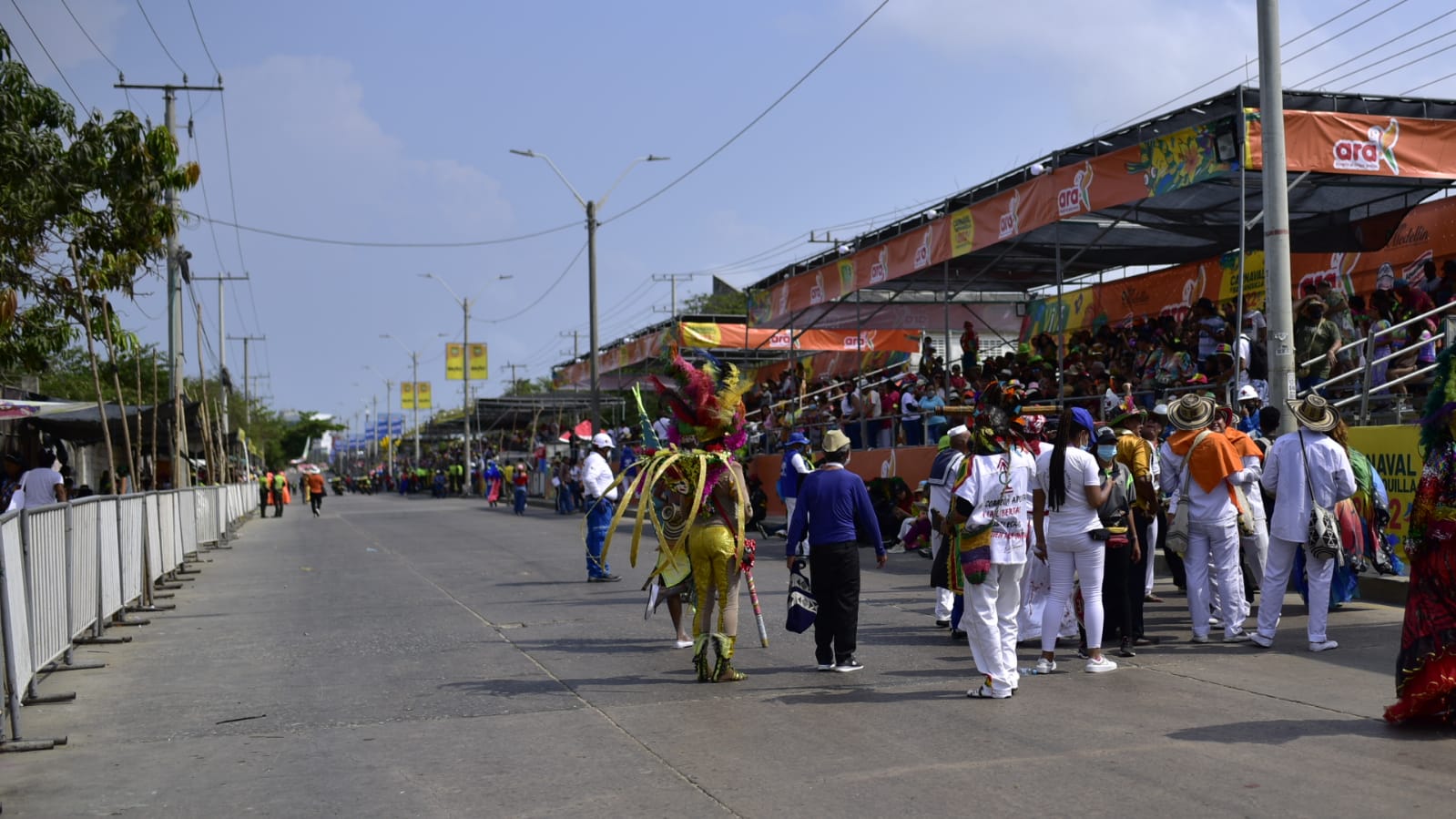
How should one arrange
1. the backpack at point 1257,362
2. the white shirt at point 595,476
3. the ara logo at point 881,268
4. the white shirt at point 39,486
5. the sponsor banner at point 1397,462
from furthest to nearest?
the ara logo at point 881,268
the white shirt at point 595,476
the backpack at point 1257,362
the white shirt at point 39,486
the sponsor banner at point 1397,462

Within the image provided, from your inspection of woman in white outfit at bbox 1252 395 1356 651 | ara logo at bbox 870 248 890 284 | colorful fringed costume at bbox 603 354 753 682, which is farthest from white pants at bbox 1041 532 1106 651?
ara logo at bbox 870 248 890 284

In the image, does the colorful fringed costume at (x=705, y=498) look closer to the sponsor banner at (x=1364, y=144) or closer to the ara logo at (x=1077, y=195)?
the sponsor banner at (x=1364, y=144)

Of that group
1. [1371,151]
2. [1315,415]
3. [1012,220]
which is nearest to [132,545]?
[1315,415]

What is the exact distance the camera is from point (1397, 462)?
12.5 metres

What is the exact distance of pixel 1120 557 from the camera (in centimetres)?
914

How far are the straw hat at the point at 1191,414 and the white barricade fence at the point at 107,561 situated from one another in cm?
897

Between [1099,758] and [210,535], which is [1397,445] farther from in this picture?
[210,535]

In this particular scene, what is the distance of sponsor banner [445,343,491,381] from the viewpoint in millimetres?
56219

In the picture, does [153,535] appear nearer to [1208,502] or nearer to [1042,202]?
[1042,202]

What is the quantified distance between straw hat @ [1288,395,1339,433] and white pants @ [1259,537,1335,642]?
0.85 meters

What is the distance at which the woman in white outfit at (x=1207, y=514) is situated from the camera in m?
9.71

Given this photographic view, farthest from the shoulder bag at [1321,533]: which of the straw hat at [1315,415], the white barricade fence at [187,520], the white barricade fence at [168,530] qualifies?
the white barricade fence at [187,520]

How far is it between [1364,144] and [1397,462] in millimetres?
3951

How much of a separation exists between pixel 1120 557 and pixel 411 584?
9.73 m
